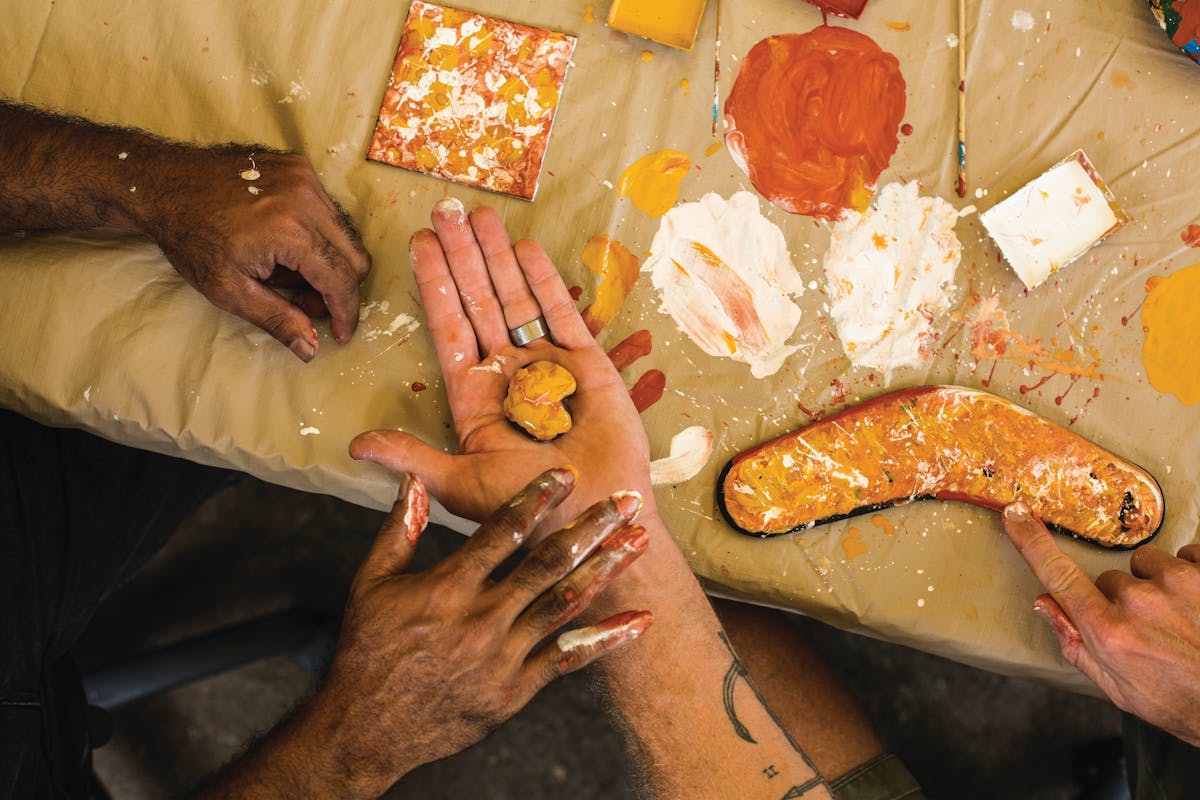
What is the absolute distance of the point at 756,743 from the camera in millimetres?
1105

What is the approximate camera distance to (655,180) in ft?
3.97

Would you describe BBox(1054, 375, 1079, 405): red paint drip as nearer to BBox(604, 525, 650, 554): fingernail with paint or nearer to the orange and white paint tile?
BBox(604, 525, 650, 554): fingernail with paint

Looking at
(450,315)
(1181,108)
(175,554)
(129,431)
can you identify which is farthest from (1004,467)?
(175,554)

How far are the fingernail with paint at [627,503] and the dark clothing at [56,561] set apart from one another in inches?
30.9

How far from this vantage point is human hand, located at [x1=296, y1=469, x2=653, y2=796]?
979 mm

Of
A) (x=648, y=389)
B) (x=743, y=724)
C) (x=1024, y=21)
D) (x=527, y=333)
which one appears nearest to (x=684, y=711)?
(x=743, y=724)

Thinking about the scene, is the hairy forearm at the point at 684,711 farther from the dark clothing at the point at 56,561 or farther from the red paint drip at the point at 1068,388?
the dark clothing at the point at 56,561

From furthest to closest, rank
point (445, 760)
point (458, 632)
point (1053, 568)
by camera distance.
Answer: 1. point (445, 760)
2. point (1053, 568)
3. point (458, 632)

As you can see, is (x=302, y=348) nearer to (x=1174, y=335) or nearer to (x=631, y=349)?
(x=631, y=349)

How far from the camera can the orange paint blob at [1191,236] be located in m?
1.21

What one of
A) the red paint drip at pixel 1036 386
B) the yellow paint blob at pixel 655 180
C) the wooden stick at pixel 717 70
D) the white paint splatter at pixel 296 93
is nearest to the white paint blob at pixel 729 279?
the yellow paint blob at pixel 655 180

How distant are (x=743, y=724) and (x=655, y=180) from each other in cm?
79

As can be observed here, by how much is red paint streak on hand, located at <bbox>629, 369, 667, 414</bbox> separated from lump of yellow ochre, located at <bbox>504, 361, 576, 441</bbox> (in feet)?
0.43

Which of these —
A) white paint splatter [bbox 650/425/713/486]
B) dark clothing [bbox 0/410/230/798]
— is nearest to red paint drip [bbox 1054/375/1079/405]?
white paint splatter [bbox 650/425/713/486]
